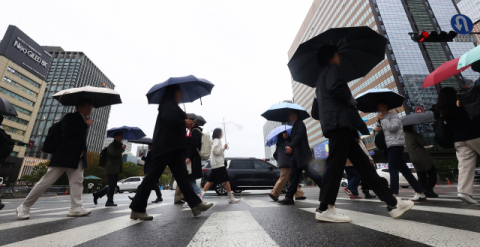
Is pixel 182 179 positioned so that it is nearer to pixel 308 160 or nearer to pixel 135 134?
pixel 308 160

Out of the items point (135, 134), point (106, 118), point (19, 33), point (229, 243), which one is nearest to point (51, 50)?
point (106, 118)

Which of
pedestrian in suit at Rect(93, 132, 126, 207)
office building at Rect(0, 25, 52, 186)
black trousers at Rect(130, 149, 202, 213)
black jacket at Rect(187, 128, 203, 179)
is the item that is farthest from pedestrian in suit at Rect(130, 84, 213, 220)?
office building at Rect(0, 25, 52, 186)

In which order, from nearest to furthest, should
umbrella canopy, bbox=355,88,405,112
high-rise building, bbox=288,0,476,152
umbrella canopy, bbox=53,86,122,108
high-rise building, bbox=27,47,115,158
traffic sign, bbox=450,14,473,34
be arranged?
umbrella canopy, bbox=53,86,122,108 < umbrella canopy, bbox=355,88,405,112 < traffic sign, bbox=450,14,473,34 < high-rise building, bbox=288,0,476,152 < high-rise building, bbox=27,47,115,158

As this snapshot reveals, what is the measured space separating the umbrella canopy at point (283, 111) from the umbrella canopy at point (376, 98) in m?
1.17

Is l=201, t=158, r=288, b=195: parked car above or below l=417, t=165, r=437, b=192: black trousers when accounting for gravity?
above

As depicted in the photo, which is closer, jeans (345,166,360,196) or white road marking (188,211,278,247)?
white road marking (188,211,278,247)

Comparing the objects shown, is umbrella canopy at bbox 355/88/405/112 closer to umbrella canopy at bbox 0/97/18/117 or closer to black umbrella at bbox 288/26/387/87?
black umbrella at bbox 288/26/387/87

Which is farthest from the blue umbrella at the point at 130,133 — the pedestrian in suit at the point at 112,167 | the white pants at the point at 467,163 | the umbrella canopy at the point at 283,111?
the white pants at the point at 467,163

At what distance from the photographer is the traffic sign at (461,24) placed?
24.9ft

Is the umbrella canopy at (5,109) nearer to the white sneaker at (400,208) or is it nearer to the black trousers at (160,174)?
the black trousers at (160,174)

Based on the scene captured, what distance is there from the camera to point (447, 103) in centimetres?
398

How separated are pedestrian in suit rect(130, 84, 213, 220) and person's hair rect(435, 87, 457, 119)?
4136mm

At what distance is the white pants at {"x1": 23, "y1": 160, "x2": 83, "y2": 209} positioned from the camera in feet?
11.2

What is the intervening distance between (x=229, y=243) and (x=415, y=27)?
73.3m
